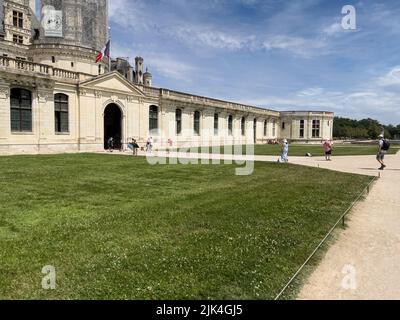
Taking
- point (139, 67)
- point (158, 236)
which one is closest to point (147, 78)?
point (139, 67)

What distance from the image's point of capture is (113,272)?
4.44m

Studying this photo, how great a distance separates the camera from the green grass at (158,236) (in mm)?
4129

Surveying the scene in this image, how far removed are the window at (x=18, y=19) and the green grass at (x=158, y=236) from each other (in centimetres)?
4418

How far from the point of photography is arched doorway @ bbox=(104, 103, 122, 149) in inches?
1406

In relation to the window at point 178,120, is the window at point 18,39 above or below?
above

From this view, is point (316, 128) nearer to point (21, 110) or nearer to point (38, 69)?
point (38, 69)

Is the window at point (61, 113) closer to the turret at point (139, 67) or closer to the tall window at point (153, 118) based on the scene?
the tall window at point (153, 118)

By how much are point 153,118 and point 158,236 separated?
34.7 meters

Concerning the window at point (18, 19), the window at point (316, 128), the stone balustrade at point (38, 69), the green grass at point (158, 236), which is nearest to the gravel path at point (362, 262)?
the green grass at point (158, 236)

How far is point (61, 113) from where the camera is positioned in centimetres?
2892

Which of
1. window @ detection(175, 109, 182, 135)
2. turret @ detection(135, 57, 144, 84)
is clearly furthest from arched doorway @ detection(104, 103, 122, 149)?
turret @ detection(135, 57, 144, 84)

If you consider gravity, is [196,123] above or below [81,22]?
below
